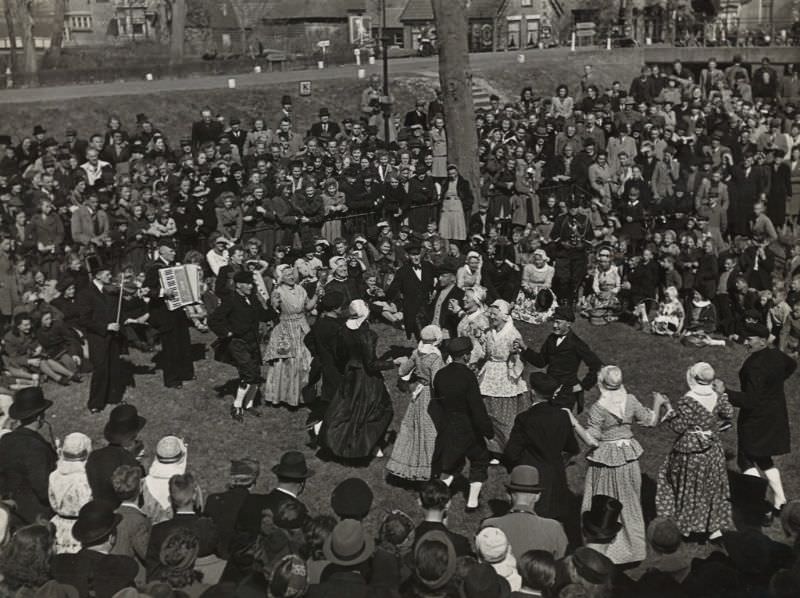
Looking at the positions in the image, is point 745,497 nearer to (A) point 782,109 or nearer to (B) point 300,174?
(B) point 300,174

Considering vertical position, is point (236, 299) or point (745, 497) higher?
point (236, 299)

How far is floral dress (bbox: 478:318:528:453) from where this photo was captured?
9.74 meters

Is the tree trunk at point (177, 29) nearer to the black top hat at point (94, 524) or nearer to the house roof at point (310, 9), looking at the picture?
the house roof at point (310, 9)

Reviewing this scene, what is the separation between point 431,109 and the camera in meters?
22.7

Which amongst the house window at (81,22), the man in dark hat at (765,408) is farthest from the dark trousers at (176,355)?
the house window at (81,22)

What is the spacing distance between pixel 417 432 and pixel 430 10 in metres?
49.5

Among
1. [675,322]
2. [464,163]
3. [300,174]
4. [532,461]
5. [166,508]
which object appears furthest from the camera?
[464,163]

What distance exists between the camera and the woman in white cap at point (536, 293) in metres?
14.4

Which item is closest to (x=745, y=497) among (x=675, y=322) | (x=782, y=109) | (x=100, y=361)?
(x=675, y=322)

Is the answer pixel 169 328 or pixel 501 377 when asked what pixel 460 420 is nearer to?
pixel 501 377

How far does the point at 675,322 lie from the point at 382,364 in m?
6.24

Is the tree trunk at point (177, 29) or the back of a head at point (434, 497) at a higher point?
the tree trunk at point (177, 29)

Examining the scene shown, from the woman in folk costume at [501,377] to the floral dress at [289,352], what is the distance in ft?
8.34

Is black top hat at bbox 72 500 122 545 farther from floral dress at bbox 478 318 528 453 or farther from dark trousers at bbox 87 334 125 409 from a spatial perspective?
dark trousers at bbox 87 334 125 409
